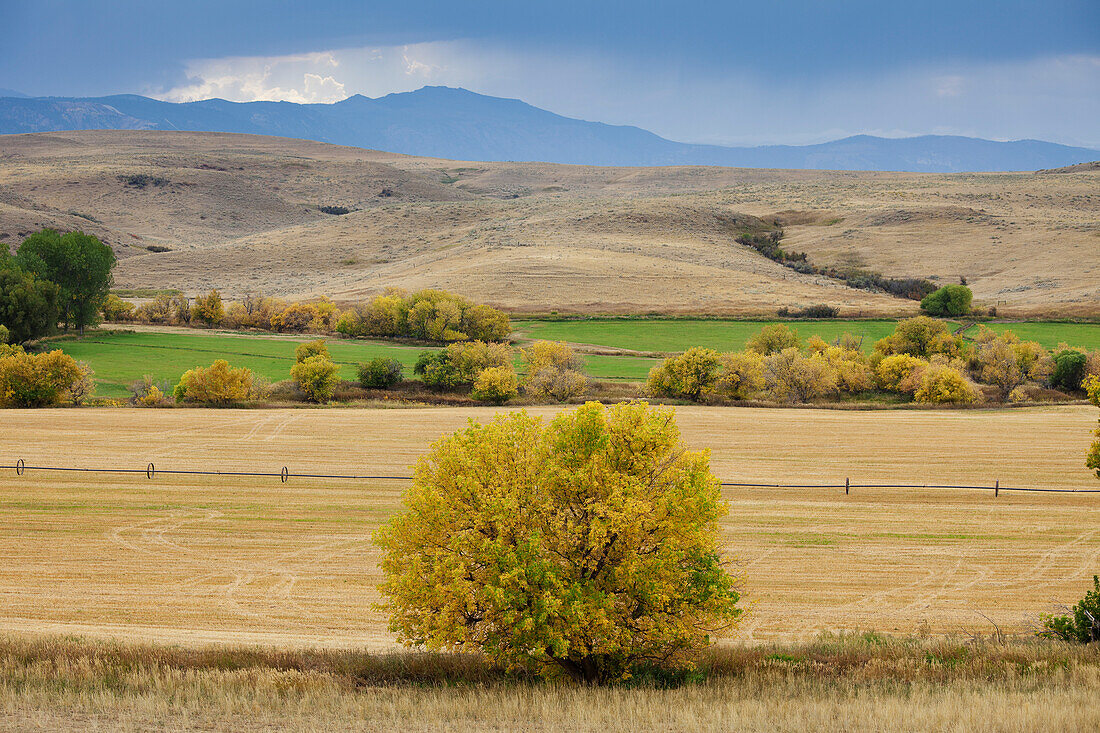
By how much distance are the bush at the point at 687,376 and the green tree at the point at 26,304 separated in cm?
5427

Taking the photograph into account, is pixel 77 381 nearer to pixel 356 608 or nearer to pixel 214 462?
pixel 214 462

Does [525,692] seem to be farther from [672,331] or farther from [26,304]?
[26,304]

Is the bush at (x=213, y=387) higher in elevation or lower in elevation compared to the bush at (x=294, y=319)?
lower

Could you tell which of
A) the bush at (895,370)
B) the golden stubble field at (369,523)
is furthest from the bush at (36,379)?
the bush at (895,370)

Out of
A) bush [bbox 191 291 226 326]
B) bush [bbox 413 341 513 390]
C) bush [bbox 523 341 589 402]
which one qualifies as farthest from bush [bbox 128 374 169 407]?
bush [bbox 191 291 226 326]

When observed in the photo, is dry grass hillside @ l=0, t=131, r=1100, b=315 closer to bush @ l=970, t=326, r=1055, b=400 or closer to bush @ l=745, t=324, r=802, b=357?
→ bush @ l=745, t=324, r=802, b=357

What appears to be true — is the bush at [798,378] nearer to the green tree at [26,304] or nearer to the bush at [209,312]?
the bush at [209,312]

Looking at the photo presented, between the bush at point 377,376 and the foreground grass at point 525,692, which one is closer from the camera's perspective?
the foreground grass at point 525,692

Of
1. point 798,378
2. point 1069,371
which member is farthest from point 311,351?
point 1069,371

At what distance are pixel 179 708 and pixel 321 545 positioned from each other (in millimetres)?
16197

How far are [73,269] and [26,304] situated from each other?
9.82 meters

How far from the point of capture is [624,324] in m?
91.5

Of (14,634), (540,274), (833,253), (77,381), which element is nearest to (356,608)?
(14,634)

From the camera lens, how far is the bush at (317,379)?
→ 58688 mm
